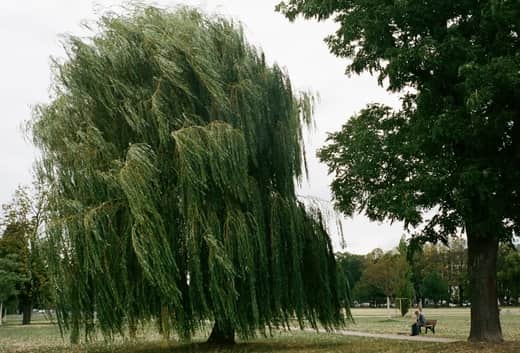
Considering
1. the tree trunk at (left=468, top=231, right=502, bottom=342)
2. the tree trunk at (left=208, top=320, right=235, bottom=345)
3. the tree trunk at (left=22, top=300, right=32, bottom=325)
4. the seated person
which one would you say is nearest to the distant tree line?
the tree trunk at (left=22, top=300, right=32, bottom=325)

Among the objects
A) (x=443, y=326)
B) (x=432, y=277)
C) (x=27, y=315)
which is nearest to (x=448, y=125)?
(x=443, y=326)

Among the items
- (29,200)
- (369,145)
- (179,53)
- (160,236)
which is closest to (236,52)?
(179,53)

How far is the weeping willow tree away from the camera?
14422 mm

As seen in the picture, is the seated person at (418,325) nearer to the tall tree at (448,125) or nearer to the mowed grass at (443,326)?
the mowed grass at (443,326)

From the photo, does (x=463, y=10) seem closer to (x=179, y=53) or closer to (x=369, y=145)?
(x=369, y=145)

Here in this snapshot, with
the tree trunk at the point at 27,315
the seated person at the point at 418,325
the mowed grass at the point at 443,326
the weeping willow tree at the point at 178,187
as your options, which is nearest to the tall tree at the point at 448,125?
the weeping willow tree at the point at 178,187

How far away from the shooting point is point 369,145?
17.1m

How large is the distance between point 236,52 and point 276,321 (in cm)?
772

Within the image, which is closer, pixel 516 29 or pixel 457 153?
pixel 516 29

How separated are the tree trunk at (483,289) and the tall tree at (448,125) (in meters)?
0.03

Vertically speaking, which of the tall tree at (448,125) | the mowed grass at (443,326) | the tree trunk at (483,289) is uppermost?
the tall tree at (448,125)

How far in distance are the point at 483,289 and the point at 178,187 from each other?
8621 millimetres

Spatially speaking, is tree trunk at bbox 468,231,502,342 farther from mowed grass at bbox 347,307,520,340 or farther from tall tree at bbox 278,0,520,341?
mowed grass at bbox 347,307,520,340

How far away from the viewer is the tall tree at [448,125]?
47.0 feet
